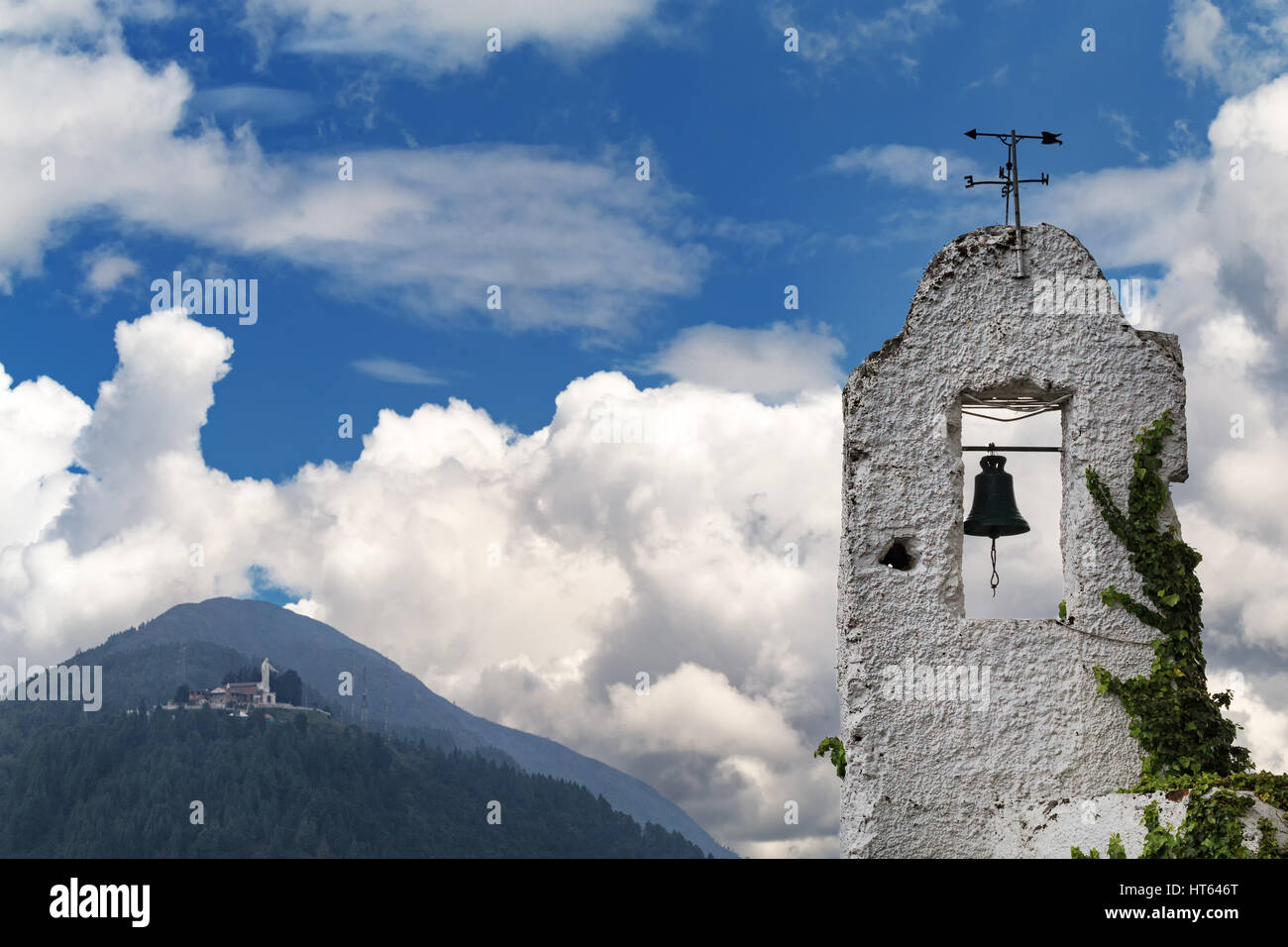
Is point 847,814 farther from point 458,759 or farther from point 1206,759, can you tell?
point 458,759

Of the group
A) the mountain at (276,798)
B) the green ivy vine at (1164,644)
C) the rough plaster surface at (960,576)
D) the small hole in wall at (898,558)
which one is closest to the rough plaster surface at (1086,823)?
the rough plaster surface at (960,576)

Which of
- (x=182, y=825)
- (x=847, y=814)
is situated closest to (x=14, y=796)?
(x=182, y=825)

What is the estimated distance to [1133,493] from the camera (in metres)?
7.31

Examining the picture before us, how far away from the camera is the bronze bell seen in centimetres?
778

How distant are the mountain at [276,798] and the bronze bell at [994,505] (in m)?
113

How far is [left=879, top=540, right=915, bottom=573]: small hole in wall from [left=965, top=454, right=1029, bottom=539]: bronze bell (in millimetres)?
667

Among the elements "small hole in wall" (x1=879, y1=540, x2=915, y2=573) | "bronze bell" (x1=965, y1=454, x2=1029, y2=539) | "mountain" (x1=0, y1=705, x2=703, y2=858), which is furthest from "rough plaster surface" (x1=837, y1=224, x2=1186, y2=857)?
"mountain" (x1=0, y1=705, x2=703, y2=858)

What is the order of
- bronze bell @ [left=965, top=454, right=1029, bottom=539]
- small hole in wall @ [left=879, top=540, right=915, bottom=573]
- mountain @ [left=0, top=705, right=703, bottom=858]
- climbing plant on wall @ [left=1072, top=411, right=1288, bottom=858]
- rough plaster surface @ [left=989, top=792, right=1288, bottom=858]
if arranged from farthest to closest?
1. mountain @ [left=0, top=705, right=703, bottom=858]
2. bronze bell @ [left=965, top=454, right=1029, bottom=539]
3. small hole in wall @ [left=879, top=540, right=915, bottom=573]
4. climbing plant on wall @ [left=1072, top=411, right=1288, bottom=858]
5. rough plaster surface @ [left=989, top=792, right=1288, bottom=858]

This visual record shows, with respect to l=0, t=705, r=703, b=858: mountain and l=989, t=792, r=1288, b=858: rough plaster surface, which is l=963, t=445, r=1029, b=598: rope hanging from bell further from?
l=0, t=705, r=703, b=858: mountain

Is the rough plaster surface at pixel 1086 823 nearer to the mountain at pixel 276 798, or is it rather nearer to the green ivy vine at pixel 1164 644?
the green ivy vine at pixel 1164 644
